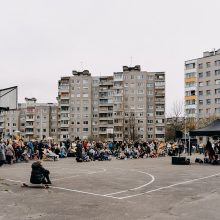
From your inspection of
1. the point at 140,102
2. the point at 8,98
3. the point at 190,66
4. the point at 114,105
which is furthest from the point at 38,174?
the point at 140,102

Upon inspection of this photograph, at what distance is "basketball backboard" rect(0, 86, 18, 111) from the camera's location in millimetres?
20547

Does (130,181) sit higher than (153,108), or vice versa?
(153,108)

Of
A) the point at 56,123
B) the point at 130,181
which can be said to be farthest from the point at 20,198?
the point at 56,123

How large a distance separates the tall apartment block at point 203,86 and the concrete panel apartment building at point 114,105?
1066 cm

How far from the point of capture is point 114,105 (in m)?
131

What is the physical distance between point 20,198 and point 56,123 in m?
140

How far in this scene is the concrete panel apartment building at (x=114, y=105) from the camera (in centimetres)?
12875

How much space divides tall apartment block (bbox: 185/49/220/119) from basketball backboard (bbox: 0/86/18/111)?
96968mm

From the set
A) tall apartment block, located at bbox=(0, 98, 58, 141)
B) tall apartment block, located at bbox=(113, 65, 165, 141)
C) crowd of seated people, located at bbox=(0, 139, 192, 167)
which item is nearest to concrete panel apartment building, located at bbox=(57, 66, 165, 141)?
tall apartment block, located at bbox=(113, 65, 165, 141)

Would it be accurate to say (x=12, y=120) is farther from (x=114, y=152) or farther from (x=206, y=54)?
(x=114, y=152)

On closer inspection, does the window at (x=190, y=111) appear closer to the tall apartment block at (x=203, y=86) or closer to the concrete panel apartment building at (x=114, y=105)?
the tall apartment block at (x=203, y=86)

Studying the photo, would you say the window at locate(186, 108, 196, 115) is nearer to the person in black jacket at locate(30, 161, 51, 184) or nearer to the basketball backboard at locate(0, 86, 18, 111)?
the basketball backboard at locate(0, 86, 18, 111)

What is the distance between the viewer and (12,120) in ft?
540

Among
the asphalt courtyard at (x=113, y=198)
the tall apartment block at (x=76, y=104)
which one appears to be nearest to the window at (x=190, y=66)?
the tall apartment block at (x=76, y=104)
